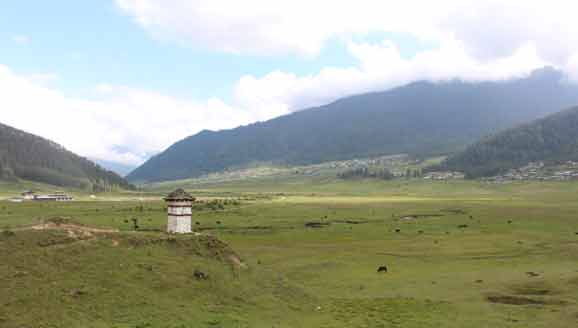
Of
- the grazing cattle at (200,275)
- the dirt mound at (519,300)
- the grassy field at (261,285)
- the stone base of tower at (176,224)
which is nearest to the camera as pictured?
the grassy field at (261,285)

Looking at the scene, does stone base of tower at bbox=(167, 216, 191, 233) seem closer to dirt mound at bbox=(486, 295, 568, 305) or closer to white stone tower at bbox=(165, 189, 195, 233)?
white stone tower at bbox=(165, 189, 195, 233)

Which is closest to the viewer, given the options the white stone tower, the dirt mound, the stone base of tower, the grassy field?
the grassy field

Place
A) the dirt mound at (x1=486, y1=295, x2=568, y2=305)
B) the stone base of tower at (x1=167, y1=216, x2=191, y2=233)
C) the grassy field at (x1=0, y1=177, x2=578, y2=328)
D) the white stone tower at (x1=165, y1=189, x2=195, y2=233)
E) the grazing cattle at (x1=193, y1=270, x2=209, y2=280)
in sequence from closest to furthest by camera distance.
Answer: the grassy field at (x1=0, y1=177, x2=578, y2=328) → the grazing cattle at (x1=193, y1=270, x2=209, y2=280) → the dirt mound at (x1=486, y1=295, x2=568, y2=305) → the white stone tower at (x1=165, y1=189, x2=195, y2=233) → the stone base of tower at (x1=167, y1=216, x2=191, y2=233)

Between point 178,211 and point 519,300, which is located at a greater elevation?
point 178,211

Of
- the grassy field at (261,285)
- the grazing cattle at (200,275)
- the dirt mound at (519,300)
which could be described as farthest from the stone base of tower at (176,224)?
the dirt mound at (519,300)

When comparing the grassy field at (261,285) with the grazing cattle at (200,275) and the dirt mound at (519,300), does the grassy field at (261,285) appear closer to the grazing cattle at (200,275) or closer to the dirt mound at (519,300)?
the dirt mound at (519,300)

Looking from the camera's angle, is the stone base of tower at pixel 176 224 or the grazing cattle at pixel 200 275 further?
the stone base of tower at pixel 176 224

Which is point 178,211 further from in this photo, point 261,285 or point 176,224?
point 261,285

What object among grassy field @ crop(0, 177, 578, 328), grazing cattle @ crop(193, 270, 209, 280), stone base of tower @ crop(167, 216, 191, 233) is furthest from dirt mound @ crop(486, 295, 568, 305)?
stone base of tower @ crop(167, 216, 191, 233)

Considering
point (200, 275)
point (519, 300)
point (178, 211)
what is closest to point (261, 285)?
point (200, 275)

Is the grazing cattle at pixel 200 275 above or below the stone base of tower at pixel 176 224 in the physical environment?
below

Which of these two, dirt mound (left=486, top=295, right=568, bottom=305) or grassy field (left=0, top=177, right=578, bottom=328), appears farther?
dirt mound (left=486, top=295, right=568, bottom=305)

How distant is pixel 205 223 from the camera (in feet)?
359

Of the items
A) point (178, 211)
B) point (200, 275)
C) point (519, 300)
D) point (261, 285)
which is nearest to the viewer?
point (200, 275)
